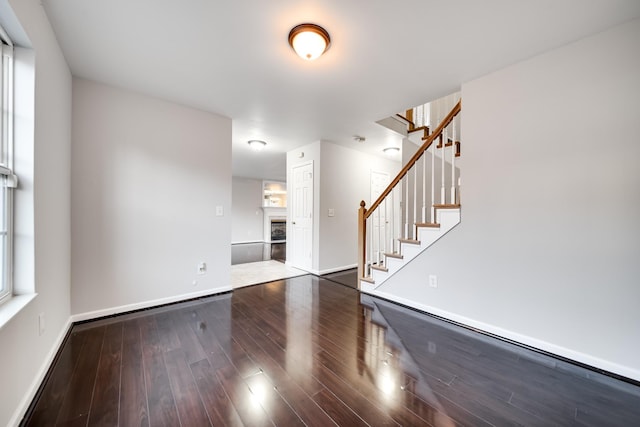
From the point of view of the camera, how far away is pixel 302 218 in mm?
4746

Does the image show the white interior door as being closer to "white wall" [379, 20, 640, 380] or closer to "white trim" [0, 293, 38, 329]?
"white wall" [379, 20, 640, 380]

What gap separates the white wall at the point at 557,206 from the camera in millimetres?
1746

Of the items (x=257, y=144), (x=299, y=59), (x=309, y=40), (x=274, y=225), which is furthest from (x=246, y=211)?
(x=309, y=40)

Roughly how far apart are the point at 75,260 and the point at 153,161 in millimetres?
1252

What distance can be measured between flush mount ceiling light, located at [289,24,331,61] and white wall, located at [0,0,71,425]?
155 cm

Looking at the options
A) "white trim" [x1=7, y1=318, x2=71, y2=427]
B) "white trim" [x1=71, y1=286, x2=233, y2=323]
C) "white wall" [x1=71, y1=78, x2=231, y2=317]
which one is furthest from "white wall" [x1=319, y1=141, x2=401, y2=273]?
"white trim" [x1=7, y1=318, x2=71, y2=427]

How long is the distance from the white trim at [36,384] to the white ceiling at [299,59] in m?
2.40

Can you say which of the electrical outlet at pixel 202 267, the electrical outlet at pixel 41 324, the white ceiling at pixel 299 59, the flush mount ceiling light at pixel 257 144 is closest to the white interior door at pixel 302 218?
the flush mount ceiling light at pixel 257 144

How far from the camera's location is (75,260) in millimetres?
2400

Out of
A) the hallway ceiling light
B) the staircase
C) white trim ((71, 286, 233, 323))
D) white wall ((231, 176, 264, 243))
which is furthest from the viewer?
white wall ((231, 176, 264, 243))

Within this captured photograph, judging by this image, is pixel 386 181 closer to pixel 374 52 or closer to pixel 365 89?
pixel 365 89

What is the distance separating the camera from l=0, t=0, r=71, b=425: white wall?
129cm

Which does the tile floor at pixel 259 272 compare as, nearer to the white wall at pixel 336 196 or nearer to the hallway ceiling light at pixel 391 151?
the white wall at pixel 336 196

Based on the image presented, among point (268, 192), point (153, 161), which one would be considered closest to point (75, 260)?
point (153, 161)
